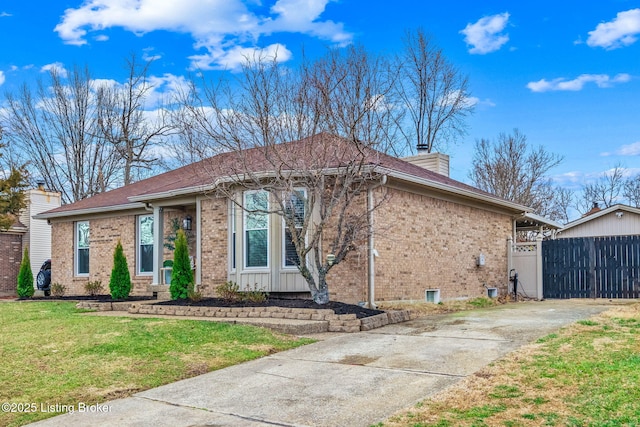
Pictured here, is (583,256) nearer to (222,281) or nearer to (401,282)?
(401,282)

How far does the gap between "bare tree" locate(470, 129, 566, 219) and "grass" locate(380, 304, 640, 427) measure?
24.7 metres

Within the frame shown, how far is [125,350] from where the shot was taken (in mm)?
7949

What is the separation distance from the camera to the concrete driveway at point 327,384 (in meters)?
5.34

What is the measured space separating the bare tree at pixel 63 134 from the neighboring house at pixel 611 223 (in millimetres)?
23519

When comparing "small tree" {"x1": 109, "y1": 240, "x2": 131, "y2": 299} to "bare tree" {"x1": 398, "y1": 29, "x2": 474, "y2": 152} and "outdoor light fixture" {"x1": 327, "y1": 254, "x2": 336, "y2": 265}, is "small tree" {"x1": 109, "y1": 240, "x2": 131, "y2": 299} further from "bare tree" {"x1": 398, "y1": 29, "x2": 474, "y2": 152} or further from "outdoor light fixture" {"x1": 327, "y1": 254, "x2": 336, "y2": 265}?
"bare tree" {"x1": 398, "y1": 29, "x2": 474, "y2": 152}

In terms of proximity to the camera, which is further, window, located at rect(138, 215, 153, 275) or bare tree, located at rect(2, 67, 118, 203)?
bare tree, located at rect(2, 67, 118, 203)

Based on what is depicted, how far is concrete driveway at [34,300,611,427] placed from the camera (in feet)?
17.5

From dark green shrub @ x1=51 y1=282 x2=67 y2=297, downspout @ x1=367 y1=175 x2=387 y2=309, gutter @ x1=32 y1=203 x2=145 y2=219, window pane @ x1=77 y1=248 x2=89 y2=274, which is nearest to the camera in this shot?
downspout @ x1=367 y1=175 x2=387 y2=309

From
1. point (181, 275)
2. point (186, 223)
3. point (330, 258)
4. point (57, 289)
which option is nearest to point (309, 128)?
point (330, 258)

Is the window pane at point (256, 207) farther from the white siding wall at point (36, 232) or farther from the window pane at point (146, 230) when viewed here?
the white siding wall at point (36, 232)

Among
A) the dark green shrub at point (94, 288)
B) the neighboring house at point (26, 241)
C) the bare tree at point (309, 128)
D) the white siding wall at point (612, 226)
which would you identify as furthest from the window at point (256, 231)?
the white siding wall at point (612, 226)

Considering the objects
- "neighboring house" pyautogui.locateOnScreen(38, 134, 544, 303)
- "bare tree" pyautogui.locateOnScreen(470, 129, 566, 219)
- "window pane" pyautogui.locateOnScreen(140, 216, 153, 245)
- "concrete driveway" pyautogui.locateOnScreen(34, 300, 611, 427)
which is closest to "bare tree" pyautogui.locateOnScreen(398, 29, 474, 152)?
"bare tree" pyautogui.locateOnScreen(470, 129, 566, 219)

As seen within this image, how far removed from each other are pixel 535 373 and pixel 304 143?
6299mm

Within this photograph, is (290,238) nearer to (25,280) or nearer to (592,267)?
(592,267)
